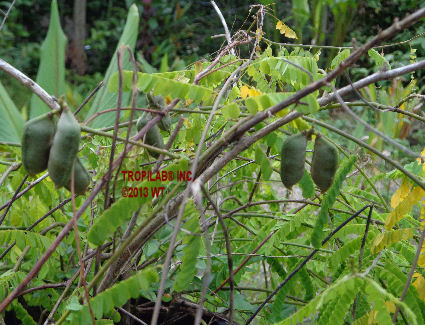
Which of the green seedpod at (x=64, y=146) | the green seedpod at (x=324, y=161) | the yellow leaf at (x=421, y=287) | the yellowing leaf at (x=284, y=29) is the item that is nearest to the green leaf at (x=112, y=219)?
the green seedpod at (x=64, y=146)

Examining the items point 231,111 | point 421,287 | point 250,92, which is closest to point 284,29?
point 250,92

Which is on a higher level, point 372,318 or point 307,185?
point 307,185

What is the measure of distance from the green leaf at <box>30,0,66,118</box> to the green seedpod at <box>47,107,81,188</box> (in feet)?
0.57

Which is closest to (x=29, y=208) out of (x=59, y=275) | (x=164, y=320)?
(x=59, y=275)

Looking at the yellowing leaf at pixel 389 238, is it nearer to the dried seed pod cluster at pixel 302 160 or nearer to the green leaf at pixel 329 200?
the green leaf at pixel 329 200

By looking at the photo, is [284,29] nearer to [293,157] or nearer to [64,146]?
[293,157]

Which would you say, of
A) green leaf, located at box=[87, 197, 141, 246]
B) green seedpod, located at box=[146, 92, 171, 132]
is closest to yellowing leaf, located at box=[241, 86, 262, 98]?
green seedpod, located at box=[146, 92, 171, 132]

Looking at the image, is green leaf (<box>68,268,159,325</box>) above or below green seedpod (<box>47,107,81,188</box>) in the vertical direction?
below

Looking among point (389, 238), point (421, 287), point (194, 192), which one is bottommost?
point (421, 287)

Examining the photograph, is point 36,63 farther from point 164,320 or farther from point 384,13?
point 164,320

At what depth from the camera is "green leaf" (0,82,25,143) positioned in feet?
2.44

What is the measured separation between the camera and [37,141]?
623 millimetres

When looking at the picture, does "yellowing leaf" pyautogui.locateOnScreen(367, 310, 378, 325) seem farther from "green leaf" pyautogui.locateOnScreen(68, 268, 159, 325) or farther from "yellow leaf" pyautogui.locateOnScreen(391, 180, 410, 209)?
"green leaf" pyautogui.locateOnScreen(68, 268, 159, 325)

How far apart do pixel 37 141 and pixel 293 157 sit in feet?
1.07
